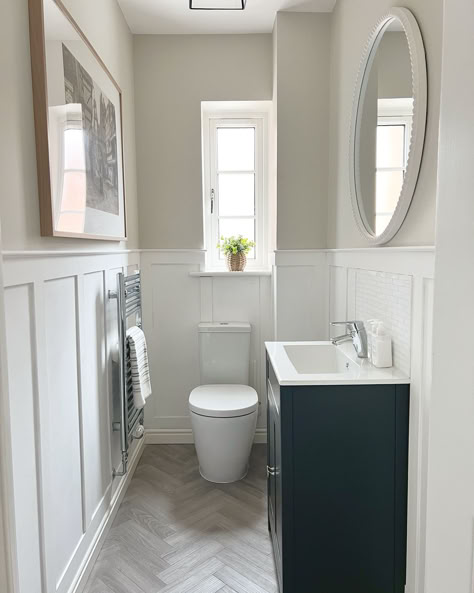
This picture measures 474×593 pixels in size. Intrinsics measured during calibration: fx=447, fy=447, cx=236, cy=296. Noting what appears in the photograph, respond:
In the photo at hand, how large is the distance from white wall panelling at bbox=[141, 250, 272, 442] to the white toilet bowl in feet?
1.43

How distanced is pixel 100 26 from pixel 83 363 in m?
1.57

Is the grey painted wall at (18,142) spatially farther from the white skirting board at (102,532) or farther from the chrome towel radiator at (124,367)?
the white skirting board at (102,532)

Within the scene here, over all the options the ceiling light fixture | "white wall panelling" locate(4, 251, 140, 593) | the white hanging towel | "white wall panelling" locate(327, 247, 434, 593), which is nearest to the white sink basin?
"white wall panelling" locate(327, 247, 434, 593)

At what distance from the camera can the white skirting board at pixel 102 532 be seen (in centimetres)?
172

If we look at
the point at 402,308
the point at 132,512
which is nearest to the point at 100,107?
the point at 402,308

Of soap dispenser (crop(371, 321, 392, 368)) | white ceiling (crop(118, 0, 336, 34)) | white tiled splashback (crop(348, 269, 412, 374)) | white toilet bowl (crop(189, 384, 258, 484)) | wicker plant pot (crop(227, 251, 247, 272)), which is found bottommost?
white toilet bowl (crop(189, 384, 258, 484))

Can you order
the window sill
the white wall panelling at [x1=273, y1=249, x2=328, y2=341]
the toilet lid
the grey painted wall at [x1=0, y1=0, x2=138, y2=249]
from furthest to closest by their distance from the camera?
the window sill → the white wall panelling at [x1=273, y1=249, x2=328, y2=341] → the toilet lid → the grey painted wall at [x1=0, y1=0, x2=138, y2=249]

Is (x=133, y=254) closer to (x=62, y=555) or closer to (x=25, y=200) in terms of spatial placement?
(x=25, y=200)

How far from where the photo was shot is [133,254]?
9.02 ft

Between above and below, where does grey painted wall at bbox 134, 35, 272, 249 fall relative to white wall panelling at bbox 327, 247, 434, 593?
above

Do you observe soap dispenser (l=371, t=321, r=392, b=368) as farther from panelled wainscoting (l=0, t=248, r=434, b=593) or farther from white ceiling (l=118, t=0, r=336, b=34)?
white ceiling (l=118, t=0, r=336, b=34)

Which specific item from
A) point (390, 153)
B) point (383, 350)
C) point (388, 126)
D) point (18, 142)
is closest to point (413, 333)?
point (383, 350)

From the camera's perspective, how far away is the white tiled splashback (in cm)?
155

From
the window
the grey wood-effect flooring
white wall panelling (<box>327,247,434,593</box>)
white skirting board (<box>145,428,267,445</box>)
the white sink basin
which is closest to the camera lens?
white wall panelling (<box>327,247,434,593</box>)
